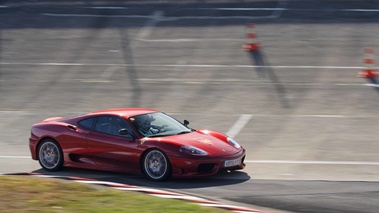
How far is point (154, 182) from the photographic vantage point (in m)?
11.5

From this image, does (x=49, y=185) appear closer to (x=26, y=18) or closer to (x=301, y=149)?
(x=301, y=149)

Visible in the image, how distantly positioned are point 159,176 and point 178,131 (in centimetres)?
117

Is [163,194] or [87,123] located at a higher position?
[87,123]

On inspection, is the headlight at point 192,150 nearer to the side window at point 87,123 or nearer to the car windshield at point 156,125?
the car windshield at point 156,125

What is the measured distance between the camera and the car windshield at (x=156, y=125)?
1219 cm

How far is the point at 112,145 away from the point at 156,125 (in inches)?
33.0

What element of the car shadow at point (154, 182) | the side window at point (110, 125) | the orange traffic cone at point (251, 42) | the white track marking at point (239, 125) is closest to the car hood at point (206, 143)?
the car shadow at point (154, 182)

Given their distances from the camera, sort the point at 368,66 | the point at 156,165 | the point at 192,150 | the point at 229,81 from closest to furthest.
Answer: the point at 192,150 → the point at 156,165 → the point at 229,81 → the point at 368,66

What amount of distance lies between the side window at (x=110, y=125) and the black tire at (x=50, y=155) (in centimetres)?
88

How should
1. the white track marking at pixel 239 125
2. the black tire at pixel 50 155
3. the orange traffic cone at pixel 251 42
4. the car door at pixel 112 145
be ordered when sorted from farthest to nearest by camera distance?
the orange traffic cone at pixel 251 42 → the white track marking at pixel 239 125 → the black tire at pixel 50 155 → the car door at pixel 112 145

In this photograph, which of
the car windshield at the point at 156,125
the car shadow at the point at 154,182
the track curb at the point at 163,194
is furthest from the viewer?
the car windshield at the point at 156,125

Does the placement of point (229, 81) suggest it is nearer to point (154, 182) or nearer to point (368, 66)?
point (368, 66)

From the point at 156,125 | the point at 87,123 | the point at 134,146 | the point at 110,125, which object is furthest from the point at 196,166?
the point at 87,123

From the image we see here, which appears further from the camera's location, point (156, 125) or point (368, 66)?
point (368, 66)
